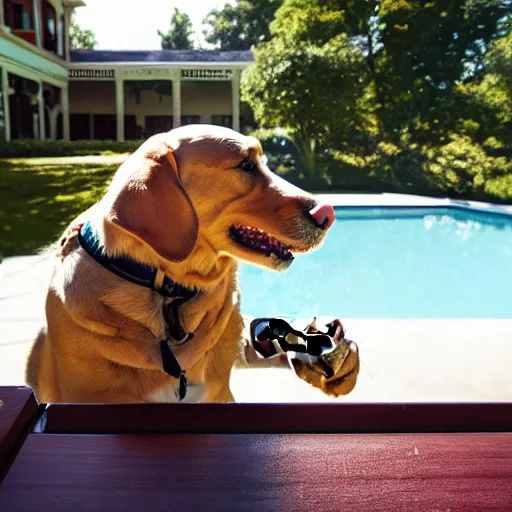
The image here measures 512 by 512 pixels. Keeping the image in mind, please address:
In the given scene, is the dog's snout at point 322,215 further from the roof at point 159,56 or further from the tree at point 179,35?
the roof at point 159,56

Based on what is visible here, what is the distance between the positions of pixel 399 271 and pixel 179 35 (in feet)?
22.9

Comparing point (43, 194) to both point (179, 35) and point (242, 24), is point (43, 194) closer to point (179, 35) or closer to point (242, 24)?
point (179, 35)

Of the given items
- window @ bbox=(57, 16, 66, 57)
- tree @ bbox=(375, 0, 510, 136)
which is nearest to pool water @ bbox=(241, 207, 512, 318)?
tree @ bbox=(375, 0, 510, 136)

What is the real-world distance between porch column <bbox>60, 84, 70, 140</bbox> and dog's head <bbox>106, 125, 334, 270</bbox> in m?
11.2

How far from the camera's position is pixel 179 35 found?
36.0 feet

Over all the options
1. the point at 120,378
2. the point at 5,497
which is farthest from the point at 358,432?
the point at 120,378

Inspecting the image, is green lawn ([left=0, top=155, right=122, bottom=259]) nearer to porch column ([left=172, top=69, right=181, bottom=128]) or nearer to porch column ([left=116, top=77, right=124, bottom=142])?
porch column ([left=116, top=77, right=124, bottom=142])

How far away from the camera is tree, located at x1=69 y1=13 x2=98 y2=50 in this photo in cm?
1150

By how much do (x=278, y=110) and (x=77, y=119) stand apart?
414 cm

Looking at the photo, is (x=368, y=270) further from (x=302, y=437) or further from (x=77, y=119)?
(x=77, y=119)

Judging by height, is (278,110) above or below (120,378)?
above

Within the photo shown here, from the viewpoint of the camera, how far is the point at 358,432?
1.74 ft

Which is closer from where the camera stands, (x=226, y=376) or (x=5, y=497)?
(x=5, y=497)

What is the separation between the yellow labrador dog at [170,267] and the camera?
3.91ft
